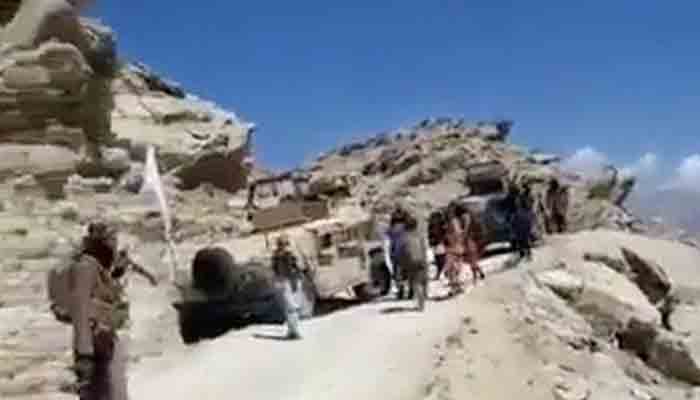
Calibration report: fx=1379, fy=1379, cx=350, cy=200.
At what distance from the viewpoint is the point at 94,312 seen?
30.1ft

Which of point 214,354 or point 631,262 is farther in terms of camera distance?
point 631,262

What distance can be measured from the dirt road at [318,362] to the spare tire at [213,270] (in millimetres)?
1363

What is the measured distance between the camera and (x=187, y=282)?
2233 centimetres

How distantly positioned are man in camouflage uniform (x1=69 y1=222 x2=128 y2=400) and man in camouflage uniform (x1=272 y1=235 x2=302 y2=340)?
31.9 feet

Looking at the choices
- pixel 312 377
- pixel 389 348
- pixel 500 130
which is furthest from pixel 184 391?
pixel 500 130

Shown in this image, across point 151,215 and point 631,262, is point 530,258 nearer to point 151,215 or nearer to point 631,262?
point 631,262

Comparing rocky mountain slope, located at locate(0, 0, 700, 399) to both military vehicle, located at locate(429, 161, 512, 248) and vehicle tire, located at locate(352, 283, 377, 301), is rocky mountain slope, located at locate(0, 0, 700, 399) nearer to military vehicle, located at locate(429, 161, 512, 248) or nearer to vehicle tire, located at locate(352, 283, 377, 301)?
military vehicle, located at locate(429, 161, 512, 248)

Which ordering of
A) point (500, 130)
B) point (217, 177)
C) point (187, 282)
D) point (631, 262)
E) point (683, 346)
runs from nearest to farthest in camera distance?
point (187, 282), point (683, 346), point (631, 262), point (217, 177), point (500, 130)

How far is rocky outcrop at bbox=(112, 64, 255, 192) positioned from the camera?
120ft

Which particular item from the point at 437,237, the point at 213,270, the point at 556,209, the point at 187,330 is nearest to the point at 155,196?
the point at 213,270

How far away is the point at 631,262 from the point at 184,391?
1675 centimetres

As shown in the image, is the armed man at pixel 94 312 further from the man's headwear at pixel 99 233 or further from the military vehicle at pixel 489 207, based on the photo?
the military vehicle at pixel 489 207

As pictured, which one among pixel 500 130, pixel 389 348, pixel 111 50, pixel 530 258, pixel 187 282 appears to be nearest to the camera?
pixel 389 348

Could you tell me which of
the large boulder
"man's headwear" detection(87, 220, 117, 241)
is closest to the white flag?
the large boulder
